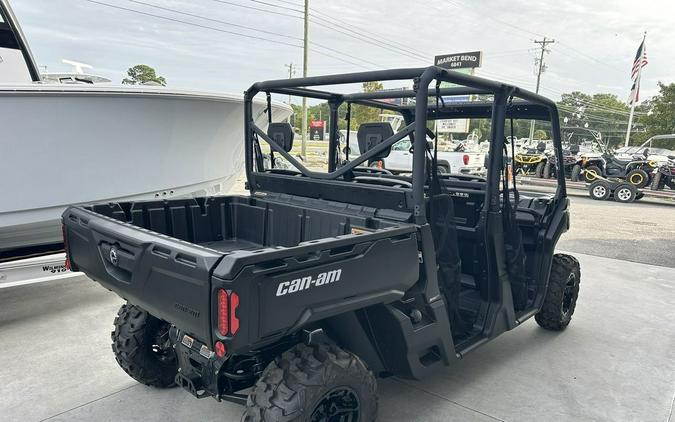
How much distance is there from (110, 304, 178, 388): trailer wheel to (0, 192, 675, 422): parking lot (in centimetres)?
12

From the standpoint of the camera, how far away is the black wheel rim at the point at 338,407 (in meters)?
2.06

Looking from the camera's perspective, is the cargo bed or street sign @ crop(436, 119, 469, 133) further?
street sign @ crop(436, 119, 469, 133)

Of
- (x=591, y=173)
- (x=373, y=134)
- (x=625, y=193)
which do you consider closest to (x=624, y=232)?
(x=625, y=193)

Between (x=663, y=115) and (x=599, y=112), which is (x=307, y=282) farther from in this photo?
(x=599, y=112)

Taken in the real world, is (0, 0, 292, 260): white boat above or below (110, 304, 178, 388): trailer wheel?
above

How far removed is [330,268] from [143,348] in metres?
1.50

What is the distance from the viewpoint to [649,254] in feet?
22.0

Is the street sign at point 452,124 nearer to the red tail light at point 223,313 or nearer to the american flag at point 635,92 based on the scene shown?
the red tail light at point 223,313

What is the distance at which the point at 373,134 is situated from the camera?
2811mm

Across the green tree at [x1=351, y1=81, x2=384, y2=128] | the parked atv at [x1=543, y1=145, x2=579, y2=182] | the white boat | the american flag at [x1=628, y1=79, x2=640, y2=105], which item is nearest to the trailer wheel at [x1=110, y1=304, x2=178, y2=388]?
the white boat

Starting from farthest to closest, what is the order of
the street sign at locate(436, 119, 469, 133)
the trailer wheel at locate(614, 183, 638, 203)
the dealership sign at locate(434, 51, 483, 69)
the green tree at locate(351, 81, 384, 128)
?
1. the dealership sign at locate(434, 51, 483, 69)
2. the trailer wheel at locate(614, 183, 638, 203)
3. the green tree at locate(351, 81, 384, 128)
4. the street sign at locate(436, 119, 469, 133)

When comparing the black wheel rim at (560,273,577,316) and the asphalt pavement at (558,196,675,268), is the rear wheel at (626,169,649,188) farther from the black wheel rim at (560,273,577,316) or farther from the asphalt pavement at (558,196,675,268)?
the black wheel rim at (560,273,577,316)

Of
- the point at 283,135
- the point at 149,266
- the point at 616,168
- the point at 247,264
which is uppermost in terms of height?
the point at 283,135

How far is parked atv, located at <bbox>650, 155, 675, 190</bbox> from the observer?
12.6 m
